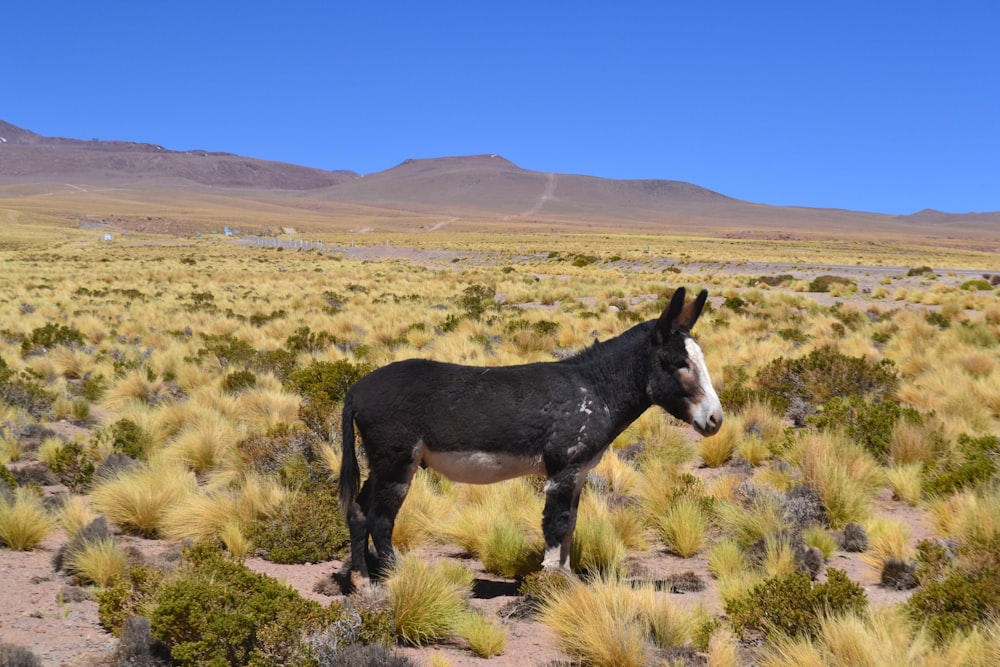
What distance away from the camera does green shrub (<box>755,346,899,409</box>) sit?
443 inches

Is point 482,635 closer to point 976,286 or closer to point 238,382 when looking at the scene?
point 238,382

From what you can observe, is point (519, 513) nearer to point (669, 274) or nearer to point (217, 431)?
point (217, 431)

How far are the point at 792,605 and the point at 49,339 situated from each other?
1575 centimetres

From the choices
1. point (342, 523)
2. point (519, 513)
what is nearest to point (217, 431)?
point (342, 523)

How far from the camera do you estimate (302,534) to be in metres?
6.09

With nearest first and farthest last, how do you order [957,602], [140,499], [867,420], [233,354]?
1. [957,602]
2. [140,499]
3. [867,420]
4. [233,354]

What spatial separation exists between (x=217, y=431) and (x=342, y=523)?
9.84 ft

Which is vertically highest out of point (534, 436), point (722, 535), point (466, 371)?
point (466, 371)

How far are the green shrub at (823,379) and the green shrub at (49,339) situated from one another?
45.0 ft

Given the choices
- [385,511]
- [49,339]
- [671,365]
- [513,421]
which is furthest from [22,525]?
[49,339]

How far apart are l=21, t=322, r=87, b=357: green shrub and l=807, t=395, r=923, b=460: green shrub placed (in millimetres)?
14324

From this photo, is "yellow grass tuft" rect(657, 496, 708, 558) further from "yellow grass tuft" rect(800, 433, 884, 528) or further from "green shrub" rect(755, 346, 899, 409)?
"green shrub" rect(755, 346, 899, 409)

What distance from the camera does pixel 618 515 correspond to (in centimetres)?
655

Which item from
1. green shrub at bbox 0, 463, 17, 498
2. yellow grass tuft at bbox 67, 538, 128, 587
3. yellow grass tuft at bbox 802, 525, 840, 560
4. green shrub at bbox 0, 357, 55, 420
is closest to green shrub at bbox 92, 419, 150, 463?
green shrub at bbox 0, 463, 17, 498
